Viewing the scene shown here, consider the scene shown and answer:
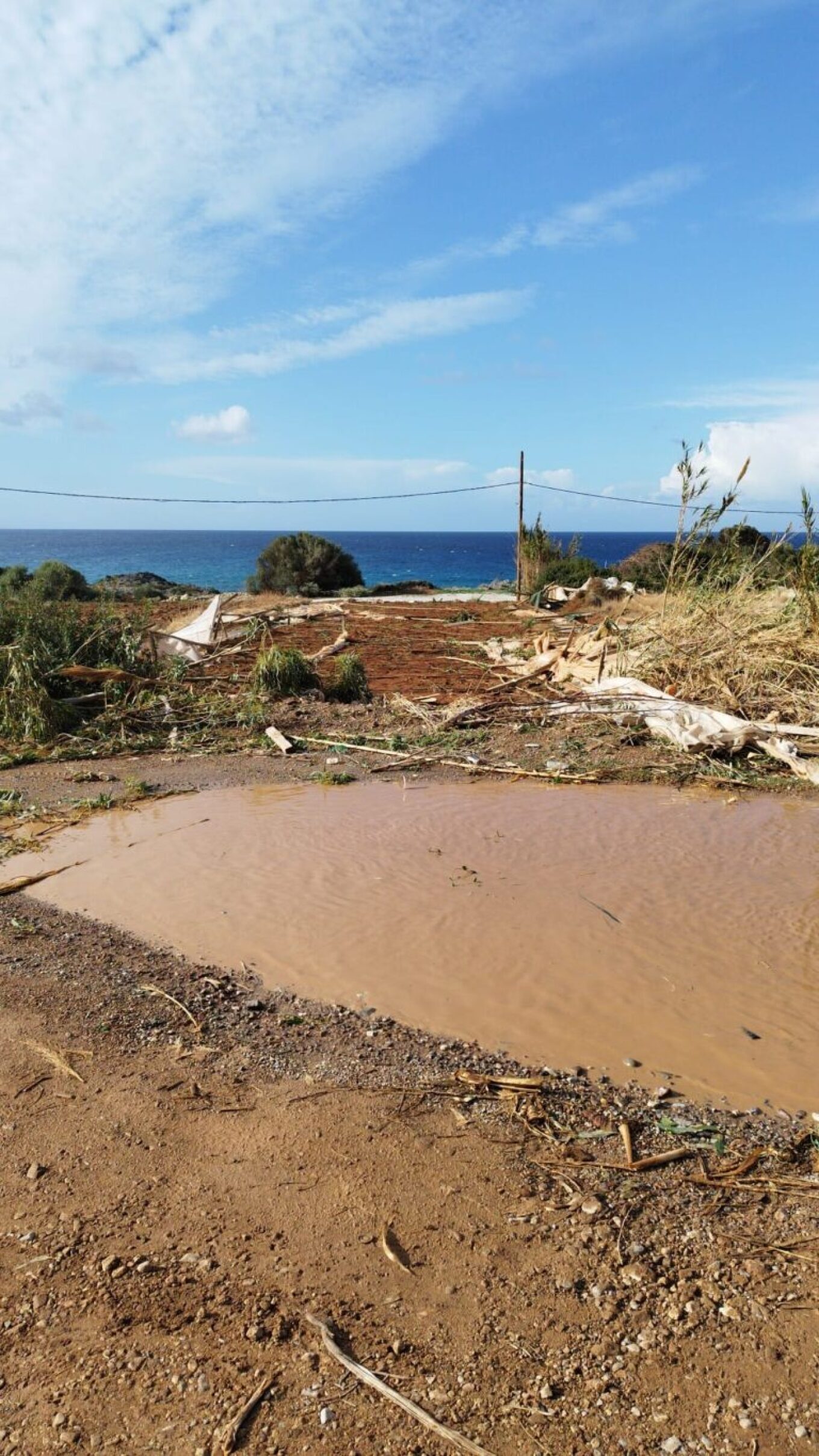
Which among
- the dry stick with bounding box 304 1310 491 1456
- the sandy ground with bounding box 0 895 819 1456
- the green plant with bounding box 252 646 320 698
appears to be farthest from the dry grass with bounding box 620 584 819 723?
the dry stick with bounding box 304 1310 491 1456

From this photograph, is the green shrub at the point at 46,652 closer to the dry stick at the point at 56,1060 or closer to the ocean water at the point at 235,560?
the dry stick at the point at 56,1060

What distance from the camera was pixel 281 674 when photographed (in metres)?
10.7

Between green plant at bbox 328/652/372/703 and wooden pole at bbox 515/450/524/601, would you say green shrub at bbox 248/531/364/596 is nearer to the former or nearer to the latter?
wooden pole at bbox 515/450/524/601

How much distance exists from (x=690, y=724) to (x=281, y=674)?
473 cm

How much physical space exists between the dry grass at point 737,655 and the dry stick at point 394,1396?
768 cm

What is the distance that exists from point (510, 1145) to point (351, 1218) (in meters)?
0.62

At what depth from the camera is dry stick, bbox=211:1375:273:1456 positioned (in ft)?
6.46

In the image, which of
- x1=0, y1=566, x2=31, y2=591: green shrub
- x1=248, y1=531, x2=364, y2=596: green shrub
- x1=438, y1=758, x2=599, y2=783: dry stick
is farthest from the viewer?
x1=248, y1=531, x2=364, y2=596: green shrub

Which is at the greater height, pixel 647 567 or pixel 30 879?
pixel 647 567

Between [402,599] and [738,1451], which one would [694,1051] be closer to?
[738,1451]

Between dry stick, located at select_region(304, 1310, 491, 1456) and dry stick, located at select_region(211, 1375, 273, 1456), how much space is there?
0.55 feet

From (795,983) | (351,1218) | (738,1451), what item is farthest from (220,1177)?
(795,983)

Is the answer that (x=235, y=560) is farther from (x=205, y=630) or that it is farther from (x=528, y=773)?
(x=528, y=773)

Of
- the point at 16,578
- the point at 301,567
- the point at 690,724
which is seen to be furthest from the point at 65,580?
the point at 690,724
